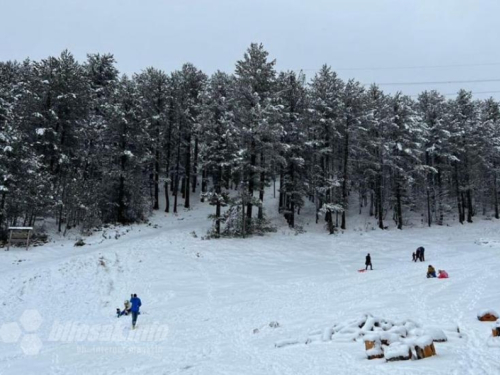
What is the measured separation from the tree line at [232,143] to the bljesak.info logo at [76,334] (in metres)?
15.3

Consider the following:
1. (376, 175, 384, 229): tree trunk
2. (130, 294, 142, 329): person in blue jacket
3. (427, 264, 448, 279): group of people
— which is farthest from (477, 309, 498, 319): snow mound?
(376, 175, 384, 229): tree trunk

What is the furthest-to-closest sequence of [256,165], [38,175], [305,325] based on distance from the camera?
[256,165] < [38,175] < [305,325]

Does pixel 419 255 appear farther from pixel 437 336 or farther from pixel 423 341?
pixel 423 341

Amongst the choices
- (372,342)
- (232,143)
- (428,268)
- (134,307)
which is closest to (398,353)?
(372,342)

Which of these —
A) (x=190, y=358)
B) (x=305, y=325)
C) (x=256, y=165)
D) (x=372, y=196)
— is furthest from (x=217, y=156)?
(x=190, y=358)

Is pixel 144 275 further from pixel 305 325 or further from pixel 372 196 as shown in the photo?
pixel 372 196

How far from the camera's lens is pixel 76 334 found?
16.2 meters

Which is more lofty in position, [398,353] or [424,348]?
[424,348]

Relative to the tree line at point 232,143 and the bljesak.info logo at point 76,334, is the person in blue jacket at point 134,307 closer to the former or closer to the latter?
the bljesak.info logo at point 76,334

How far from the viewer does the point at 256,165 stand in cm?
3588

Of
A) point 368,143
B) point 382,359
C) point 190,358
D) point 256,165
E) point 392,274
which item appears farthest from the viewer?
point 368,143

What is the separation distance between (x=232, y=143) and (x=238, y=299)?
18.5 meters

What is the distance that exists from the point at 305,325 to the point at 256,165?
72.8ft

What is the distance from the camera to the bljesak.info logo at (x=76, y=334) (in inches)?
584
